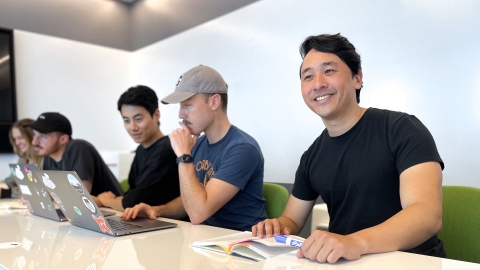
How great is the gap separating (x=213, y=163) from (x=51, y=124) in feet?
4.16

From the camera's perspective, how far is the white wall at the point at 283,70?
1908 millimetres

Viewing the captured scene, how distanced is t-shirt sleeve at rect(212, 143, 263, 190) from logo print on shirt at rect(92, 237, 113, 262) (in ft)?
1.74

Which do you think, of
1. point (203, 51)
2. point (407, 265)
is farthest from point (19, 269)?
point (203, 51)

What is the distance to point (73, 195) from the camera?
133 centimetres

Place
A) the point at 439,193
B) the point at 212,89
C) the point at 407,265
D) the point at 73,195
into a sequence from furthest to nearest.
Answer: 1. the point at 212,89
2. the point at 73,195
3. the point at 439,193
4. the point at 407,265

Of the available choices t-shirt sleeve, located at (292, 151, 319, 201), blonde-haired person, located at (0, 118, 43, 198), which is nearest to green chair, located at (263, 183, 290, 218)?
t-shirt sleeve, located at (292, 151, 319, 201)

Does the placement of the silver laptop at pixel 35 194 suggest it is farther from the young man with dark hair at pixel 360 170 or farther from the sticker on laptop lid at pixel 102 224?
the young man with dark hair at pixel 360 170

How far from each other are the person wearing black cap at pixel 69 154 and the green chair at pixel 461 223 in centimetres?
178

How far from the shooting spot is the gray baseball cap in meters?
1.84

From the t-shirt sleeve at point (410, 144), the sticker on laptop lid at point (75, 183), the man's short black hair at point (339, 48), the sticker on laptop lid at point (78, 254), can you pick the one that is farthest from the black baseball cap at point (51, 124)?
the t-shirt sleeve at point (410, 144)

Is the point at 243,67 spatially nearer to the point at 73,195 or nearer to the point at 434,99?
the point at 434,99

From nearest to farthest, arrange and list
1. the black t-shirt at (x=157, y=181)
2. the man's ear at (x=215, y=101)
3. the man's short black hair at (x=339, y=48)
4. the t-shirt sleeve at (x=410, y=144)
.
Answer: the t-shirt sleeve at (x=410, y=144), the man's short black hair at (x=339, y=48), the man's ear at (x=215, y=101), the black t-shirt at (x=157, y=181)

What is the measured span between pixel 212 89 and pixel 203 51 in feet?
5.33

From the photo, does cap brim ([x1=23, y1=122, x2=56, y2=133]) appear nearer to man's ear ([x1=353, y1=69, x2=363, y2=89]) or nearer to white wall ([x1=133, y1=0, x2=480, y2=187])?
white wall ([x1=133, y1=0, x2=480, y2=187])
